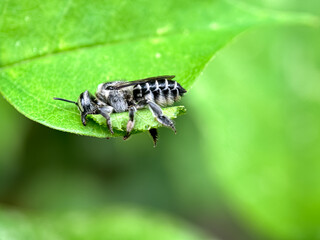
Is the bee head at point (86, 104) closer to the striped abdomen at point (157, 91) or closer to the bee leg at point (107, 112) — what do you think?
the bee leg at point (107, 112)

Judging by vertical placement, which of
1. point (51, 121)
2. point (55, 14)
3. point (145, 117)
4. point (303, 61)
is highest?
point (303, 61)

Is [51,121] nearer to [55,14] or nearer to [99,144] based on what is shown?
[55,14]

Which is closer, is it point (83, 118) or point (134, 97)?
point (83, 118)

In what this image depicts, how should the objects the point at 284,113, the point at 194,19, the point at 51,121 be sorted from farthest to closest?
1. the point at 284,113
2. the point at 194,19
3. the point at 51,121

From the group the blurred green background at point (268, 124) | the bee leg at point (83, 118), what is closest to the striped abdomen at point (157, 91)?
the bee leg at point (83, 118)

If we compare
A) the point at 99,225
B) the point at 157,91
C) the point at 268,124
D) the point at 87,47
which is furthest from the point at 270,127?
the point at 87,47

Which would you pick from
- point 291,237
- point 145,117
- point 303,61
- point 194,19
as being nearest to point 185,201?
point 291,237

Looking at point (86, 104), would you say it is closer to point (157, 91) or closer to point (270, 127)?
point (157, 91)

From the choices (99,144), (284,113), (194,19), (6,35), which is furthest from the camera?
(99,144)
